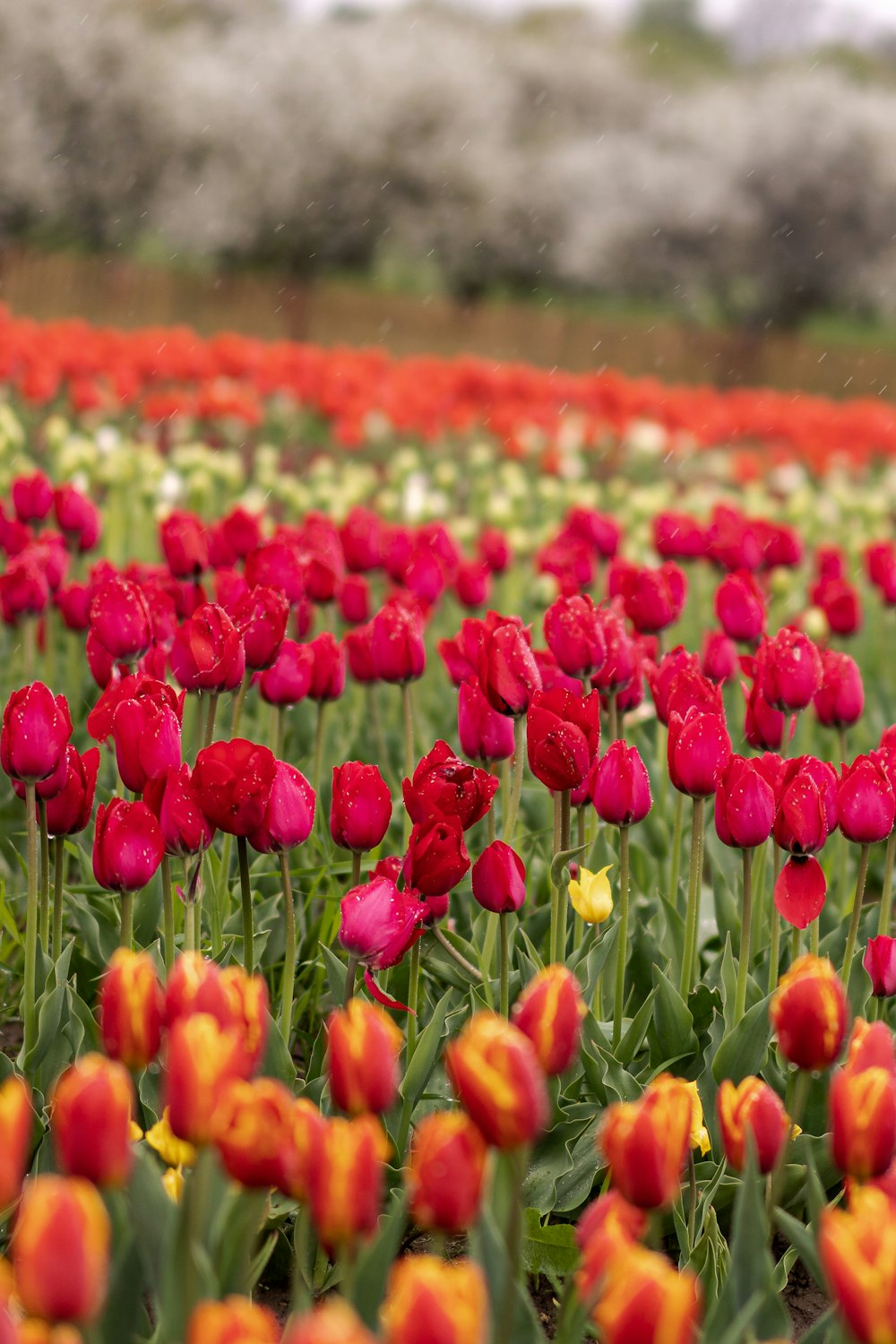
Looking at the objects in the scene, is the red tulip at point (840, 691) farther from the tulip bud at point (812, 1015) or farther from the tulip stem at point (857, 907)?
the tulip bud at point (812, 1015)

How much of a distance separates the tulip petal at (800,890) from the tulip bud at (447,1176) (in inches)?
42.4

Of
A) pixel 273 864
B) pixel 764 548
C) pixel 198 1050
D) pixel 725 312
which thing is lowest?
pixel 725 312

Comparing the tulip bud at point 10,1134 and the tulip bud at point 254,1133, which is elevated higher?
the tulip bud at point 10,1134

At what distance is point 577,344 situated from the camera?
1836cm

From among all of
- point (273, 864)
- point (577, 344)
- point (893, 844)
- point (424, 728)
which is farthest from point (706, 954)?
point (577, 344)

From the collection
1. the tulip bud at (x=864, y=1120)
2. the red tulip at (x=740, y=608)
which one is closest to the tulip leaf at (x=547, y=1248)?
the tulip bud at (x=864, y=1120)

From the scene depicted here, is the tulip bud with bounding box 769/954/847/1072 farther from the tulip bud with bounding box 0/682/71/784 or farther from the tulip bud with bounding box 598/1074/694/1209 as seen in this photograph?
the tulip bud with bounding box 0/682/71/784

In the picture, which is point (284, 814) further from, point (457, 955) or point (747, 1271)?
point (747, 1271)

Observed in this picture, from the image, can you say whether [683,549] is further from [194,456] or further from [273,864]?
[194,456]

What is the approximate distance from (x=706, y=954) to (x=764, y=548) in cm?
165

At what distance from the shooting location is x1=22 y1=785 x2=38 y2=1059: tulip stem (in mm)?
2092

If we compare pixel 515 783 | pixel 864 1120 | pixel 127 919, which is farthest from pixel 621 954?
pixel 864 1120

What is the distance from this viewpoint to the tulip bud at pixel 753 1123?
1.48 m

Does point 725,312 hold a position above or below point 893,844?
below
